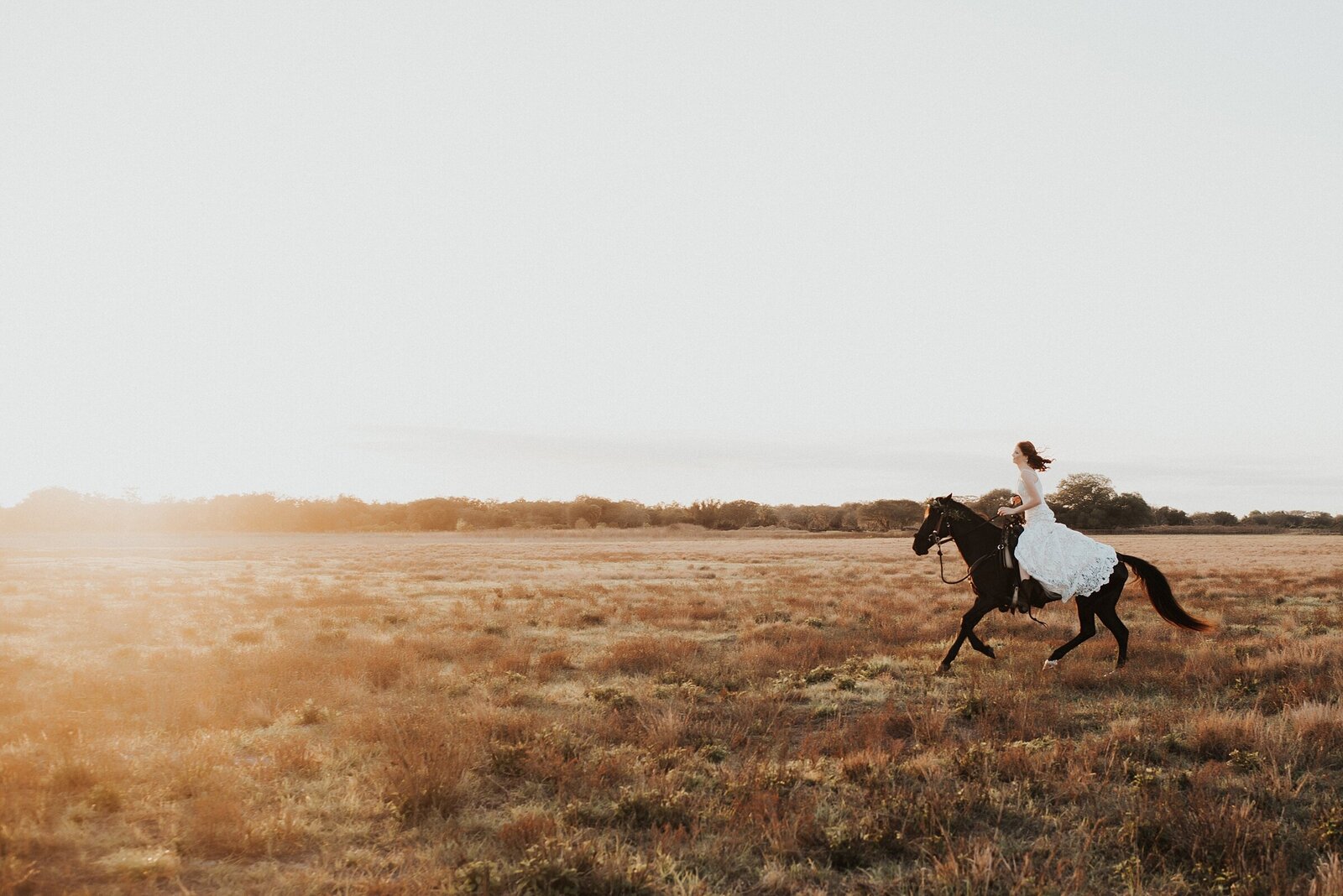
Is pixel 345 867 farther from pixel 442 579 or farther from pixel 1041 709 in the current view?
pixel 442 579

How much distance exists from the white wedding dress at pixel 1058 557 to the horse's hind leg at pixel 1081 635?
0.43 m

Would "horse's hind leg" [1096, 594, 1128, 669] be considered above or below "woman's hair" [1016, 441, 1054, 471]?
below

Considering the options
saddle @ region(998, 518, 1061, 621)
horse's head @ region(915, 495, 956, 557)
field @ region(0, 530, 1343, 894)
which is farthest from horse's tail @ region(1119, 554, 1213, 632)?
horse's head @ region(915, 495, 956, 557)

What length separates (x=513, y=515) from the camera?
124562 millimetres

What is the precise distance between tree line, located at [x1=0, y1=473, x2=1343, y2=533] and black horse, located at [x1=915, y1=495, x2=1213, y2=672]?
82184 millimetres

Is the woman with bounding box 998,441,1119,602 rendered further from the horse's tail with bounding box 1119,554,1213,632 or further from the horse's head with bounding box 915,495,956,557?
the horse's head with bounding box 915,495,956,557

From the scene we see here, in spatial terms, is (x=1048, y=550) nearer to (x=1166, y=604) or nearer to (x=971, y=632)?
(x=971, y=632)

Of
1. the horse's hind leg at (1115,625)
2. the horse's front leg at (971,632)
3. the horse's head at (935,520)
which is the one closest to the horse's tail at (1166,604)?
the horse's hind leg at (1115,625)

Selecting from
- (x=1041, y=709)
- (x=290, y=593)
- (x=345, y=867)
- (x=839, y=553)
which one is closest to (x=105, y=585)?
(x=290, y=593)

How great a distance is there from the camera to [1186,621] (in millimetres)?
11984

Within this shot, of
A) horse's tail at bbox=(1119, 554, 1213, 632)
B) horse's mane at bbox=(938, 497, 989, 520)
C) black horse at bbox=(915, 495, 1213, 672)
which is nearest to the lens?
black horse at bbox=(915, 495, 1213, 672)

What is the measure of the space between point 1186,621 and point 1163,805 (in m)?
7.59

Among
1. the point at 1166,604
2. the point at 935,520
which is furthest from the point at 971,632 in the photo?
the point at 1166,604

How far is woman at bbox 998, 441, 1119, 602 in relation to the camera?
11430 mm
